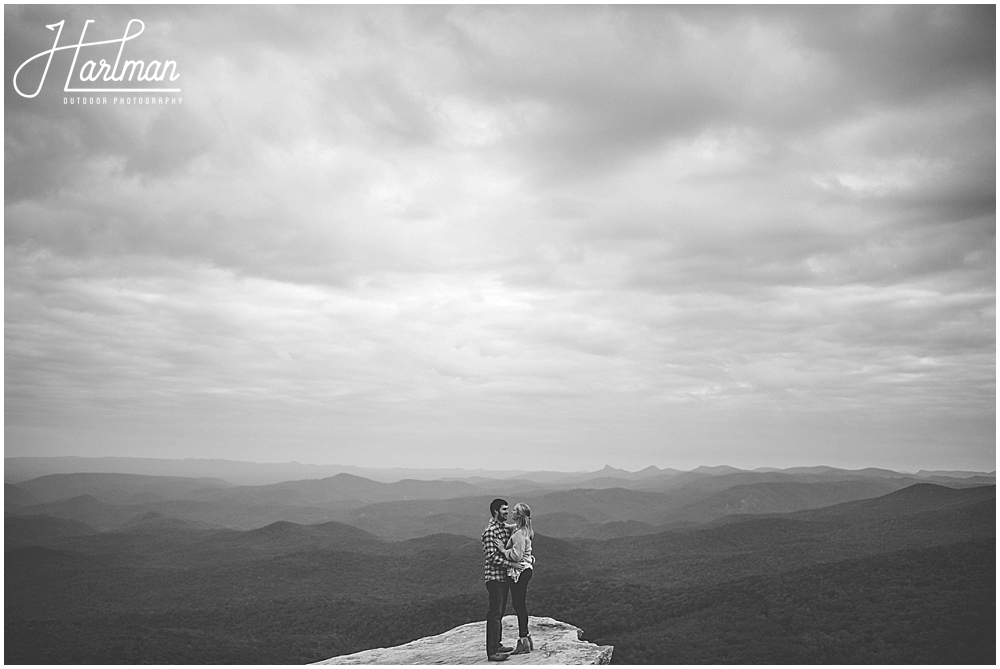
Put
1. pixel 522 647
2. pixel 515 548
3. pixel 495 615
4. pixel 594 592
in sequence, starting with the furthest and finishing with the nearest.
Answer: pixel 594 592, pixel 522 647, pixel 495 615, pixel 515 548

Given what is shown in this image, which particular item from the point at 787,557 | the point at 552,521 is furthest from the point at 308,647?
the point at 552,521

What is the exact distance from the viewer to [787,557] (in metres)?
56.1

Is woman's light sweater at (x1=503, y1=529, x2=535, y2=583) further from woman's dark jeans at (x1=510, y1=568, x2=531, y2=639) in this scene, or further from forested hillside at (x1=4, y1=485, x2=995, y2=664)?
forested hillside at (x1=4, y1=485, x2=995, y2=664)

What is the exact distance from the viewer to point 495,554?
15812mm

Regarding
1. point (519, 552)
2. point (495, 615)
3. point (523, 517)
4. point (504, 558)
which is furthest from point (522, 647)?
point (523, 517)

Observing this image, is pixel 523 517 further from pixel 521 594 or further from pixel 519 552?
pixel 521 594

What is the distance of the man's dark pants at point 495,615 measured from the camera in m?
16.0


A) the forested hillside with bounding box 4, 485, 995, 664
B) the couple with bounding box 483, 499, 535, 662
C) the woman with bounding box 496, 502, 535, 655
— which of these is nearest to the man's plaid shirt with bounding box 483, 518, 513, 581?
the couple with bounding box 483, 499, 535, 662

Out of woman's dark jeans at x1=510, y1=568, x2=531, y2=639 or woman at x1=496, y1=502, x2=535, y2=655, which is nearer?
woman at x1=496, y1=502, x2=535, y2=655

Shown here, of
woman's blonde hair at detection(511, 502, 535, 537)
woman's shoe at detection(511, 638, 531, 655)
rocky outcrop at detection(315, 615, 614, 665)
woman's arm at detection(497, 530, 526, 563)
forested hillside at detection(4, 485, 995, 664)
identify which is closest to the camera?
woman's arm at detection(497, 530, 526, 563)

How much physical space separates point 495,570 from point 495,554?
0.45 metres

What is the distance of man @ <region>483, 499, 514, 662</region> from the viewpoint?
15852mm

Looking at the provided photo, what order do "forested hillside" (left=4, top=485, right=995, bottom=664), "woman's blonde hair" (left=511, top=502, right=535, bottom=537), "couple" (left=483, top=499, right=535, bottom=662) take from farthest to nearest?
"forested hillside" (left=4, top=485, right=995, bottom=664) → "woman's blonde hair" (left=511, top=502, right=535, bottom=537) → "couple" (left=483, top=499, right=535, bottom=662)

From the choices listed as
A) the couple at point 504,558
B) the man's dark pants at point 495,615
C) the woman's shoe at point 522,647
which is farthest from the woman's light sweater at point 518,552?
the woman's shoe at point 522,647
